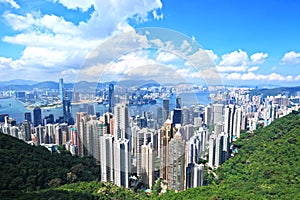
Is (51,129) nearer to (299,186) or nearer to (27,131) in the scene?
(27,131)

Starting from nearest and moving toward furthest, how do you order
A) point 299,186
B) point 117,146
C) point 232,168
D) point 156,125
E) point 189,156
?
point 156,125, point 117,146, point 299,186, point 189,156, point 232,168

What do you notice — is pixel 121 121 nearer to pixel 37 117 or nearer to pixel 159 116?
pixel 159 116

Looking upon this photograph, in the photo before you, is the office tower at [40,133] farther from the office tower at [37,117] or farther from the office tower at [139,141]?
the office tower at [139,141]

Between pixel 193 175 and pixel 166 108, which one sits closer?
pixel 166 108

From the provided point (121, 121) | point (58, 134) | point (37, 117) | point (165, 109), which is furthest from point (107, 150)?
point (37, 117)

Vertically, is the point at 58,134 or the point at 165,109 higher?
the point at 165,109

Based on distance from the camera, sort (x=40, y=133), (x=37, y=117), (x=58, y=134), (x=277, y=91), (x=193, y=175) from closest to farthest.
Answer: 1. (x=193, y=175)
2. (x=58, y=134)
3. (x=40, y=133)
4. (x=37, y=117)
5. (x=277, y=91)

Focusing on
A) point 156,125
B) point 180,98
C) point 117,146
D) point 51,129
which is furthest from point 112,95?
point 51,129
